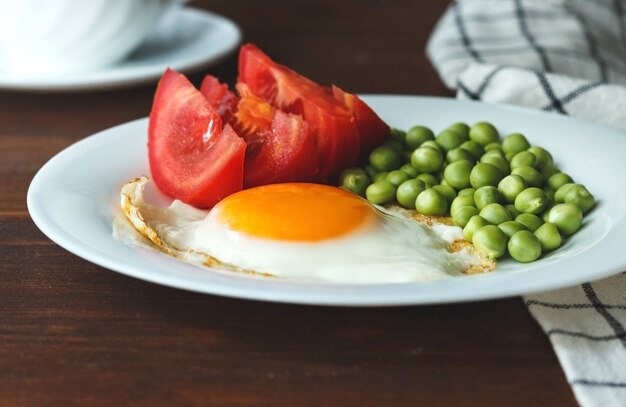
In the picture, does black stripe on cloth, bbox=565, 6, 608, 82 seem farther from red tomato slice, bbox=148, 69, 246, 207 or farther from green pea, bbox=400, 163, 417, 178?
red tomato slice, bbox=148, 69, 246, 207

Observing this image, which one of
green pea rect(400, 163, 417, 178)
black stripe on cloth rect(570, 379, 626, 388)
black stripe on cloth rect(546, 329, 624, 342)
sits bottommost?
green pea rect(400, 163, 417, 178)

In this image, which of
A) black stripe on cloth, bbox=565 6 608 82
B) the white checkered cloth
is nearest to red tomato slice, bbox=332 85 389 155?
the white checkered cloth

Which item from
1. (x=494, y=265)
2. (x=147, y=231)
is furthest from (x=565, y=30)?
(x=147, y=231)

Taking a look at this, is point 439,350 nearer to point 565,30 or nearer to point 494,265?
point 494,265

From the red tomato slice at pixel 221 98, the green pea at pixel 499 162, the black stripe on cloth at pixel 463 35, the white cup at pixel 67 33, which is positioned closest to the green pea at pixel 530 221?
the green pea at pixel 499 162

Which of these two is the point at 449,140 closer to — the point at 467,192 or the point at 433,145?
the point at 433,145

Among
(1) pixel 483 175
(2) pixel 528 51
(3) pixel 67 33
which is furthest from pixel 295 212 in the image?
(2) pixel 528 51

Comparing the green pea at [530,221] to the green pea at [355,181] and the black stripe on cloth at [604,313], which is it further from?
the green pea at [355,181]
